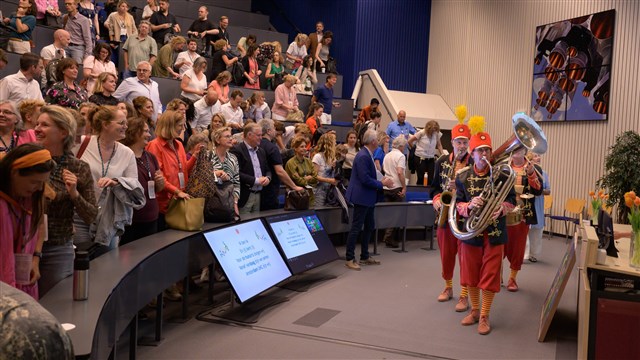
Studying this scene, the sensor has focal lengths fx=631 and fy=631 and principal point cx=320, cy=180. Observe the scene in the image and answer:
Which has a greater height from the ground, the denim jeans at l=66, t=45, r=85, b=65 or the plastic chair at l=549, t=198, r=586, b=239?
the denim jeans at l=66, t=45, r=85, b=65

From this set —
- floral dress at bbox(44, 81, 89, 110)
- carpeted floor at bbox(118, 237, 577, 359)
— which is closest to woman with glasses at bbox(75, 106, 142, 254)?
carpeted floor at bbox(118, 237, 577, 359)

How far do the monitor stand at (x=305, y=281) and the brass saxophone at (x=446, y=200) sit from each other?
5.39 feet

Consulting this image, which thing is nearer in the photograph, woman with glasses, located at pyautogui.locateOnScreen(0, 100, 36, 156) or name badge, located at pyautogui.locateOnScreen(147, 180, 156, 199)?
woman with glasses, located at pyautogui.locateOnScreen(0, 100, 36, 156)

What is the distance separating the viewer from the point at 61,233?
3.42 meters

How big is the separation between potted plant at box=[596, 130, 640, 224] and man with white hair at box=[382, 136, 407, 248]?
11.3 feet

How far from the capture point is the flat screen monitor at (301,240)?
6.57 m

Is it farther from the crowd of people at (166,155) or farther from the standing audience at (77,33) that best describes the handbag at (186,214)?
the standing audience at (77,33)

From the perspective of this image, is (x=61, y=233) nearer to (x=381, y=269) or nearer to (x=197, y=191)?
(x=197, y=191)

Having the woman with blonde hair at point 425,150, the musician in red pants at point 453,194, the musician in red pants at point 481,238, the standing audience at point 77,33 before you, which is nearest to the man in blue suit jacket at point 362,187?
the musician in red pants at point 453,194

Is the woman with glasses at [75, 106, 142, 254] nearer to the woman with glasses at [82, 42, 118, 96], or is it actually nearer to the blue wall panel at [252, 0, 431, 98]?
the woman with glasses at [82, 42, 118, 96]

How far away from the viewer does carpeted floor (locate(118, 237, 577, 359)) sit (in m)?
4.77

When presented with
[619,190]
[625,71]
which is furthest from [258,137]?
[625,71]

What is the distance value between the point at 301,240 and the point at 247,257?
134 cm

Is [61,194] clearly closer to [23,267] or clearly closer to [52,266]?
[52,266]
